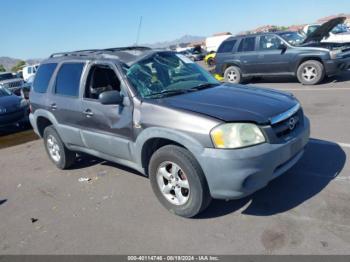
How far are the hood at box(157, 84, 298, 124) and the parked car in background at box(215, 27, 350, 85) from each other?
7829mm

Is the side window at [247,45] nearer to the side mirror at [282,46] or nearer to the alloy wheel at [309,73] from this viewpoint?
the side mirror at [282,46]

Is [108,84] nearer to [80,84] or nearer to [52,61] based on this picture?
[80,84]

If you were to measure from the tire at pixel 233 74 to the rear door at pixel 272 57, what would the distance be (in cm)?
85

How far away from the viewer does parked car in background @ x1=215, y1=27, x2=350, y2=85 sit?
11312 millimetres

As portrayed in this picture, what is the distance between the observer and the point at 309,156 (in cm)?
520

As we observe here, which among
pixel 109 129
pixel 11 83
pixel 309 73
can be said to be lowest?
pixel 11 83

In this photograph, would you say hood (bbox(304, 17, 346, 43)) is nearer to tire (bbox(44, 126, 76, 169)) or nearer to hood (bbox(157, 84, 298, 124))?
hood (bbox(157, 84, 298, 124))

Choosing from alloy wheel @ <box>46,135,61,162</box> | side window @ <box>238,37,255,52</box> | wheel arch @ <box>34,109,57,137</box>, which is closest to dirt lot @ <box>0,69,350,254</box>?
alloy wheel @ <box>46,135,61,162</box>

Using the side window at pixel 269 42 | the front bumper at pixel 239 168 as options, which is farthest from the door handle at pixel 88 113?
the side window at pixel 269 42

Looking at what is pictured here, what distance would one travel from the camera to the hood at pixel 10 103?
33.5ft

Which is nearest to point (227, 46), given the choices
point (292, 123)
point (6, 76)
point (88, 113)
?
point (88, 113)

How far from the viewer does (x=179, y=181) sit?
3.84m

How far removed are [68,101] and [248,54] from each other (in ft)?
30.3

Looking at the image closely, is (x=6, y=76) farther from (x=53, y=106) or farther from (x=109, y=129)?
(x=109, y=129)
